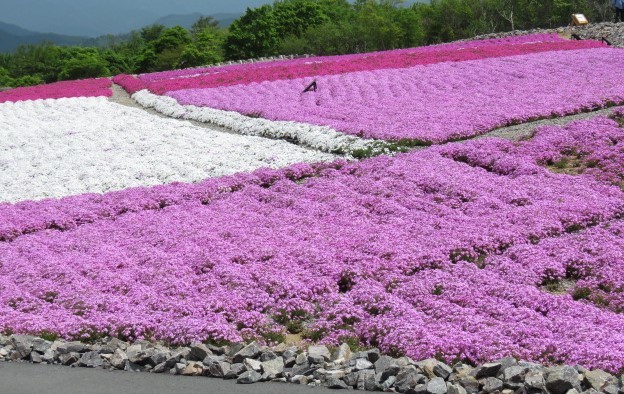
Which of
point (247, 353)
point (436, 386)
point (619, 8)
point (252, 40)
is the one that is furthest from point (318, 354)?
point (252, 40)

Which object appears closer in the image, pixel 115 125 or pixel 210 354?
pixel 210 354

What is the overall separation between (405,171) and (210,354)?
33.2ft

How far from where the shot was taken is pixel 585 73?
33.5 meters

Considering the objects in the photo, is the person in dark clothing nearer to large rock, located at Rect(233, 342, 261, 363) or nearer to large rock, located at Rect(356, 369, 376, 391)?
large rock, located at Rect(233, 342, 261, 363)

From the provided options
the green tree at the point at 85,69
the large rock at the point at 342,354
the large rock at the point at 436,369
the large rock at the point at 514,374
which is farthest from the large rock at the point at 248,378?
the green tree at the point at 85,69

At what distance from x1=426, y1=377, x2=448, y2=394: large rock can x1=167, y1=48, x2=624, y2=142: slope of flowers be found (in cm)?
1486

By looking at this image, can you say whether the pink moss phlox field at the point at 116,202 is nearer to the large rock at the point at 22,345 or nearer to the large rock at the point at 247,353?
the large rock at the point at 22,345

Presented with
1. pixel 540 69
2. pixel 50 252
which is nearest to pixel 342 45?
pixel 540 69

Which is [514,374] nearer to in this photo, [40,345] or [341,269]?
[341,269]

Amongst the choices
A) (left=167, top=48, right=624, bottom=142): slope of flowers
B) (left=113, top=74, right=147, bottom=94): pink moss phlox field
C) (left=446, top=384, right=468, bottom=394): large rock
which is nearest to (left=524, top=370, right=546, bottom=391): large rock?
(left=446, top=384, right=468, bottom=394): large rock

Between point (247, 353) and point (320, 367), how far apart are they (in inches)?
41.0

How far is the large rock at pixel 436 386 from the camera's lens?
824 cm

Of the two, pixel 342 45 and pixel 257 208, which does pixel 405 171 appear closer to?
pixel 257 208

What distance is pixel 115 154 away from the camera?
2583 cm
